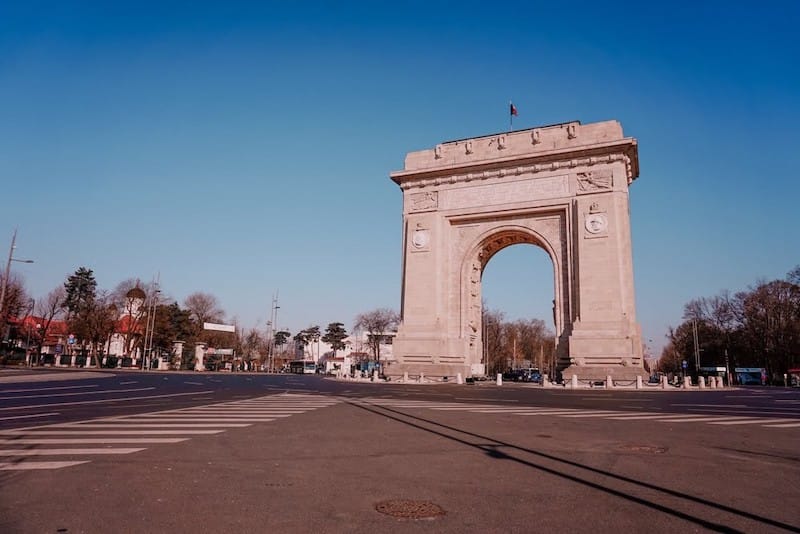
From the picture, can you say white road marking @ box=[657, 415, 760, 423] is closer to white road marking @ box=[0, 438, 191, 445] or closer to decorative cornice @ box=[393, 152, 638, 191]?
white road marking @ box=[0, 438, 191, 445]

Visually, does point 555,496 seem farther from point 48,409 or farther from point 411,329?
point 411,329

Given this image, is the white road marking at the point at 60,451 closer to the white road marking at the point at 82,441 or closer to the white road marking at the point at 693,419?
the white road marking at the point at 82,441

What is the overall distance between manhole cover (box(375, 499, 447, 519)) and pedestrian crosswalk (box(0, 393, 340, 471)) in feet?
13.7

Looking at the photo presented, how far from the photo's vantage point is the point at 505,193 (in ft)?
124

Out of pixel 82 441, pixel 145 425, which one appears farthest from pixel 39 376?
pixel 82 441

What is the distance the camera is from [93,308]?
66.8 meters

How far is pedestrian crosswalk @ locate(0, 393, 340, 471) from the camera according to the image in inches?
274

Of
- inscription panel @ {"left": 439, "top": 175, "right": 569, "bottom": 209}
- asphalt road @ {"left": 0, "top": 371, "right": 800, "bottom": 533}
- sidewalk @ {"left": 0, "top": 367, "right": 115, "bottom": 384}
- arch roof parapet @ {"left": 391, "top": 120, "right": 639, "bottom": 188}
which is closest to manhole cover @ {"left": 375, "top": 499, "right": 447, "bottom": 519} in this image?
asphalt road @ {"left": 0, "top": 371, "right": 800, "bottom": 533}

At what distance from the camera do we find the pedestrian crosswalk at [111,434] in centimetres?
695

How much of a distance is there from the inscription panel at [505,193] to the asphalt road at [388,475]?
84.8 feet

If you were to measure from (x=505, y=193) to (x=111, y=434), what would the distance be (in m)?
32.3

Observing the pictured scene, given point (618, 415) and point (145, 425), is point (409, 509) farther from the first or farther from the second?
point (618, 415)

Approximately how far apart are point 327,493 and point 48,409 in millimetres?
11037

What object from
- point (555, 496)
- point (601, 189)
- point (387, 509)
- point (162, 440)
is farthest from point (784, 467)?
point (601, 189)
